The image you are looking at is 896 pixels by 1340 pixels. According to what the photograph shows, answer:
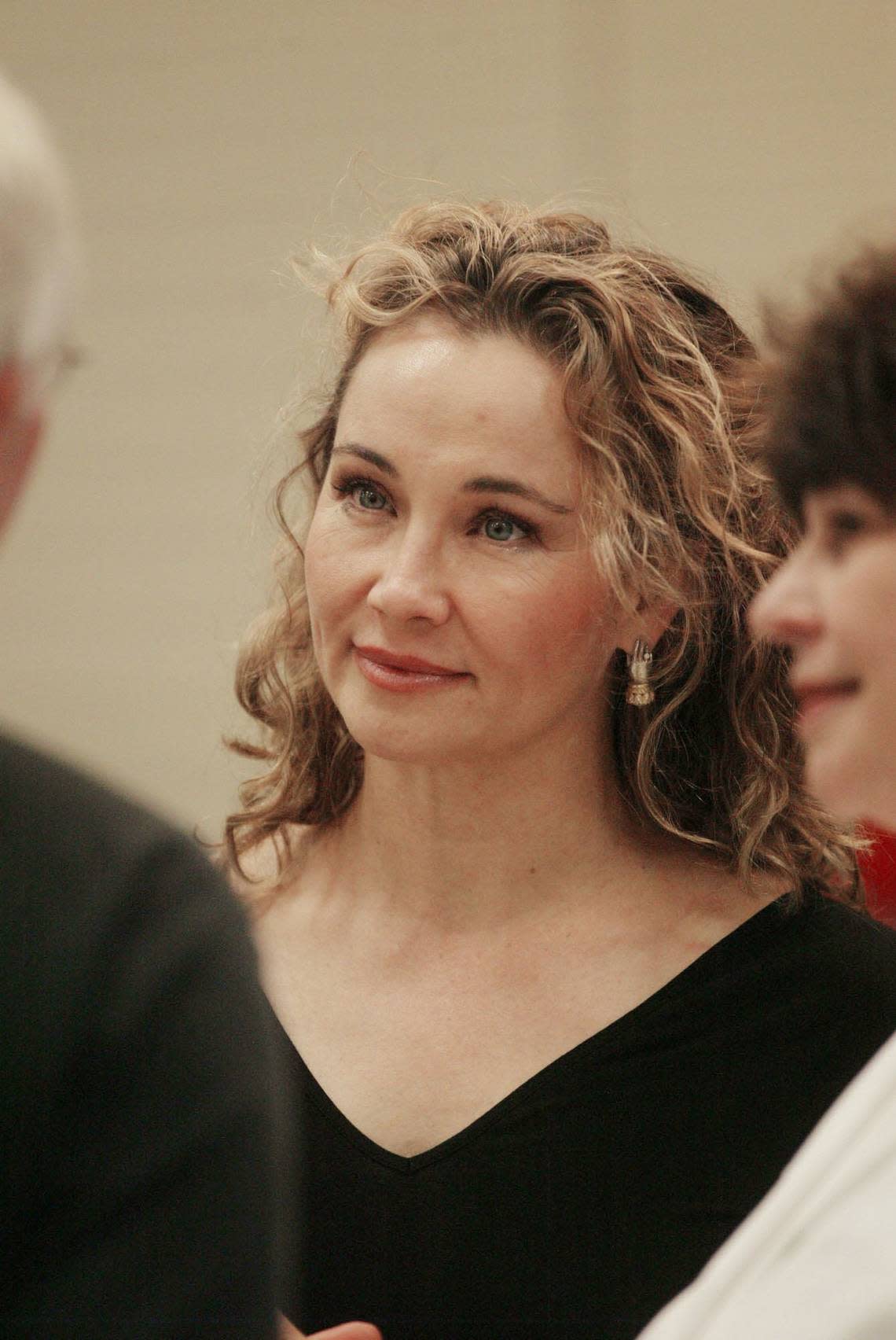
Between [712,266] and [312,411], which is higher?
[712,266]

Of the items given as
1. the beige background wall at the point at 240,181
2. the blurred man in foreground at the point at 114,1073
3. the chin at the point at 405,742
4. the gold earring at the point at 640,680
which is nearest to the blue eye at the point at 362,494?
the chin at the point at 405,742

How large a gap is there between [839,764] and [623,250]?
47.6 inches

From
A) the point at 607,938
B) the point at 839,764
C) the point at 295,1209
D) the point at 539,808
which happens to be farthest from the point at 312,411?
the point at 839,764

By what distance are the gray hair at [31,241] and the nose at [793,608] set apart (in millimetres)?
539

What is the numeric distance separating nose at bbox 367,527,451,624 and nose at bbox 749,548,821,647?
0.78 meters

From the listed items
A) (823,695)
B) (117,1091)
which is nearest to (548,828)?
(823,695)

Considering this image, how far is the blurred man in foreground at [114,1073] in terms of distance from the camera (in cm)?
79

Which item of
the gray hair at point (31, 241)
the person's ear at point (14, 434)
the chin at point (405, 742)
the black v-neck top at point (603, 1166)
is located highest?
the gray hair at point (31, 241)

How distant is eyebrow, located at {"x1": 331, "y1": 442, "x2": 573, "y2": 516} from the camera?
189 cm

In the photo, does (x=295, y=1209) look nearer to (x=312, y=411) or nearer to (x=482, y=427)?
(x=482, y=427)

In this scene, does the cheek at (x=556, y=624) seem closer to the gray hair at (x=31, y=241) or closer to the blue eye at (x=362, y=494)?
the blue eye at (x=362, y=494)

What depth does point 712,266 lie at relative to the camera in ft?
15.4

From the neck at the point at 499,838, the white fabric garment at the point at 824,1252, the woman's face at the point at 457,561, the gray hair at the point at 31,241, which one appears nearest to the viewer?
the gray hair at the point at 31,241

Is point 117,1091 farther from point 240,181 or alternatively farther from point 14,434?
point 240,181
